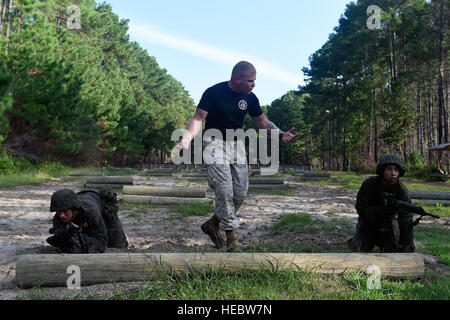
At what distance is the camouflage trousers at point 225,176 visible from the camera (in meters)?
3.71

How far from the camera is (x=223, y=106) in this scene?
385 centimetres

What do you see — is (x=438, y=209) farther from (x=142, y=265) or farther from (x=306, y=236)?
(x=142, y=265)

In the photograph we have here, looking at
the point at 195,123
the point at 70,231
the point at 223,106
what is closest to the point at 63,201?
the point at 70,231

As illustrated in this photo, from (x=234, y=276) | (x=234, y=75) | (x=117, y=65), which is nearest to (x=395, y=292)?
(x=234, y=276)

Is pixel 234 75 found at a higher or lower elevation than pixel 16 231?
higher

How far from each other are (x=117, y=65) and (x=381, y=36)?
31798 millimetres

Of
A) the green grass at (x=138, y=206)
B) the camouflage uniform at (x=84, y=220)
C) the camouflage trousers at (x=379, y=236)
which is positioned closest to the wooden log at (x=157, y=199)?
the green grass at (x=138, y=206)

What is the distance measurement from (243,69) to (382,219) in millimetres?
2385

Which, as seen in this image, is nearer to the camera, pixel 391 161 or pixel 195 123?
pixel 391 161

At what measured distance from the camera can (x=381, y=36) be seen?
29859mm

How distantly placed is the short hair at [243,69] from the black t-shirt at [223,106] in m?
0.22

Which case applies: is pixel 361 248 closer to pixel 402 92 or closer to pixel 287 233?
pixel 287 233

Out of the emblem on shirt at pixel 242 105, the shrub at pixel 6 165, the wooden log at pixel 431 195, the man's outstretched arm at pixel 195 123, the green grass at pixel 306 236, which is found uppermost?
the emblem on shirt at pixel 242 105

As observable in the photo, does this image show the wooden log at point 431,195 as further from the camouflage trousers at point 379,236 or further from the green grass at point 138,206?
the green grass at point 138,206
